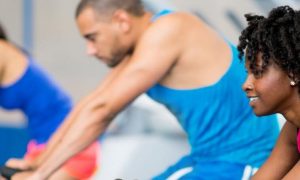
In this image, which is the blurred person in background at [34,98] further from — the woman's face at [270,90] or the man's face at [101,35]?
the woman's face at [270,90]

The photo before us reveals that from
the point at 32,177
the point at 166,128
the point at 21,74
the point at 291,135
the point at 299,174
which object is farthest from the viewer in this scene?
the point at 166,128

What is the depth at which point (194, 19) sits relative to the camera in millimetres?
2615

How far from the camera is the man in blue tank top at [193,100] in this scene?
245 cm

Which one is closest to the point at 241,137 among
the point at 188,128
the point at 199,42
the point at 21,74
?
the point at 188,128

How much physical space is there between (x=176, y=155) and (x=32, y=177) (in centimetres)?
139

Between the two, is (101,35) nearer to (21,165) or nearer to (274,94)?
(21,165)

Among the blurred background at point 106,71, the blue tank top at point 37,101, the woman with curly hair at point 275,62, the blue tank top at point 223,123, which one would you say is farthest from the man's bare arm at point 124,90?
the blurred background at point 106,71

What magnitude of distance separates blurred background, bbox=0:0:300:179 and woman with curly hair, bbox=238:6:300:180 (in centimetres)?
155

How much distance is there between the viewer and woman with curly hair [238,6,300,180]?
181cm

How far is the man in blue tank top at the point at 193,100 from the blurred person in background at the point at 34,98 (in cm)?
53

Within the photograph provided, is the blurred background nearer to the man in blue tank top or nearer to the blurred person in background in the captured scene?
the blurred person in background

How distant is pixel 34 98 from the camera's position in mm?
3268

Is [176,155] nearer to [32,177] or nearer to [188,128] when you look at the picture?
[188,128]

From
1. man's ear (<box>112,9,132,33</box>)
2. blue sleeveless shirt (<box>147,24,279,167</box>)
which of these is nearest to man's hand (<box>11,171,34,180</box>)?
blue sleeveless shirt (<box>147,24,279,167</box>)
